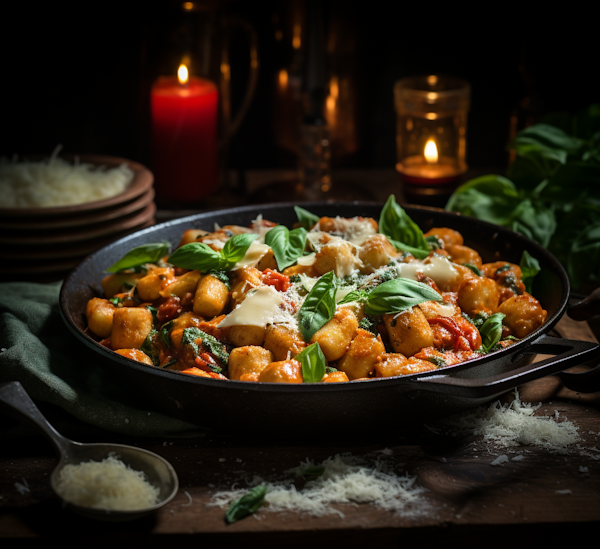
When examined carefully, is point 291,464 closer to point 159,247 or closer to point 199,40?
point 159,247

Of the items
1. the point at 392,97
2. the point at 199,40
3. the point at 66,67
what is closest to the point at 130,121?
the point at 66,67

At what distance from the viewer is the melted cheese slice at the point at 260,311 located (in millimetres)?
1747

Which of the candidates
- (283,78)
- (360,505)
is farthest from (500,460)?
(283,78)

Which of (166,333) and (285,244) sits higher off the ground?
(285,244)

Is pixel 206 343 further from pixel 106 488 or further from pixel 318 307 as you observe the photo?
pixel 106 488

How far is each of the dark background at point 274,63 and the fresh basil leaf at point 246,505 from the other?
8.13 ft

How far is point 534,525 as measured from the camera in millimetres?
1396

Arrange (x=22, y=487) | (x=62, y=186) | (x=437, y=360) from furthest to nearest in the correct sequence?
(x=62, y=186) < (x=437, y=360) < (x=22, y=487)

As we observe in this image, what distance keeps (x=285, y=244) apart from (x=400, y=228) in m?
0.45

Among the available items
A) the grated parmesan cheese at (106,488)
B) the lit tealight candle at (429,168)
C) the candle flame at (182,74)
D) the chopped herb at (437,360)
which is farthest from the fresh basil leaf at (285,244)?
the candle flame at (182,74)

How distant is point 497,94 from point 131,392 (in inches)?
118

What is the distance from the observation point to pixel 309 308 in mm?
1774

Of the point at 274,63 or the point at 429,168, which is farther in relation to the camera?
the point at 274,63

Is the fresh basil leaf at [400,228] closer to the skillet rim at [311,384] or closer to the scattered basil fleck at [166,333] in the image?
the skillet rim at [311,384]
